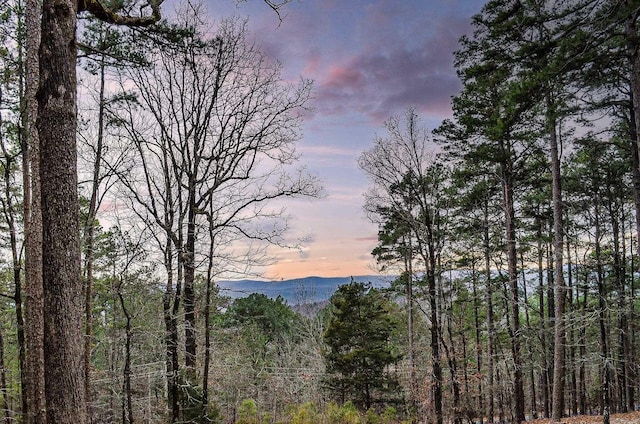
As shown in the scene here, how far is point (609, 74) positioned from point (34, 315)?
8195 mm

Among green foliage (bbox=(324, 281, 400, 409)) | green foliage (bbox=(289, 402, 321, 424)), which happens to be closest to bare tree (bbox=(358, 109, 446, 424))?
green foliage (bbox=(289, 402, 321, 424))

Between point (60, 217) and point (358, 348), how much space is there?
16.0m

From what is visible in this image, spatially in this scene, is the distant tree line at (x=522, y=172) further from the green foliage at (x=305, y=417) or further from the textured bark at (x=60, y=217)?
the textured bark at (x=60, y=217)

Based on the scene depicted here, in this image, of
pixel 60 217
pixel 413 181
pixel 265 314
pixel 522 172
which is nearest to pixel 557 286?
pixel 522 172

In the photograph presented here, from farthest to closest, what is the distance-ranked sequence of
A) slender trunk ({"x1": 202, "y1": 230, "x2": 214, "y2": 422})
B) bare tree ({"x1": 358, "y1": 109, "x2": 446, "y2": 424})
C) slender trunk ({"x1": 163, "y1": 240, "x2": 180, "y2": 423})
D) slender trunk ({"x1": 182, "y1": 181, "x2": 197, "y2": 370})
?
bare tree ({"x1": 358, "y1": 109, "x2": 446, "y2": 424}) < slender trunk ({"x1": 182, "y1": 181, "x2": 197, "y2": 370}) < slender trunk ({"x1": 202, "y1": 230, "x2": 214, "y2": 422}) < slender trunk ({"x1": 163, "y1": 240, "x2": 180, "y2": 423})

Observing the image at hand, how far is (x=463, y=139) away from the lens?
1101cm

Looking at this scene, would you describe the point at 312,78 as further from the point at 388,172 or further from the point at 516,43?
the point at 516,43

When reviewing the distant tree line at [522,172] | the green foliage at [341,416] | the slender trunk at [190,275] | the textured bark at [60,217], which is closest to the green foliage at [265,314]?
the distant tree line at [522,172]

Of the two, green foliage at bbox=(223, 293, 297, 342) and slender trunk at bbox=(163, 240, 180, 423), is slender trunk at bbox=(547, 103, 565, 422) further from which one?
green foliage at bbox=(223, 293, 297, 342)

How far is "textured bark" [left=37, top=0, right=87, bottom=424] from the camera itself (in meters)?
2.78

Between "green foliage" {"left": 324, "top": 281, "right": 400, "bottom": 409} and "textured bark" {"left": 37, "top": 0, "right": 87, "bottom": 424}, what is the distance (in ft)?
50.6

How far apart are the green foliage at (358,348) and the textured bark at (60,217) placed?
1542 cm

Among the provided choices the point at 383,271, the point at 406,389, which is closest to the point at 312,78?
the point at 383,271

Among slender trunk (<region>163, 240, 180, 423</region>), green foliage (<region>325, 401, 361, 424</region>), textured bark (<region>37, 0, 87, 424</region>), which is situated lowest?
green foliage (<region>325, 401, 361, 424</region>)
